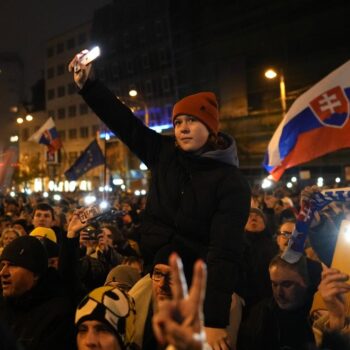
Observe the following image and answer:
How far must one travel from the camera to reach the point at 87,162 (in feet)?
Result: 56.2

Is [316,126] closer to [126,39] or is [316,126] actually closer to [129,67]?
[129,67]

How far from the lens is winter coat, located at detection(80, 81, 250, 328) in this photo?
2438 mm

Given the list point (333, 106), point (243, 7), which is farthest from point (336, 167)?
point (333, 106)

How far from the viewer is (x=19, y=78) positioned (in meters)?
77.9

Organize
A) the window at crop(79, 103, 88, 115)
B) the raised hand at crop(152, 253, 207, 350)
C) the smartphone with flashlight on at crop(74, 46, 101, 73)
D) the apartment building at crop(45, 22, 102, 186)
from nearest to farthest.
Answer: the raised hand at crop(152, 253, 207, 350) → the smartphone with flashlight on at crop(74, 46, 101, 73) → the apartment building at crop(45, 22, 102, 186) → the window at crop(79, 103, 88, 115)

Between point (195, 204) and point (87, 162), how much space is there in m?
14.8

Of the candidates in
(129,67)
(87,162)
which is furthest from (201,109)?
(129,67)

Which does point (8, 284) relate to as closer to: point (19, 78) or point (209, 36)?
point (209, 36)

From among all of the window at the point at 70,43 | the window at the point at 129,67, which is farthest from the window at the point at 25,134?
the window at the point at 129,67

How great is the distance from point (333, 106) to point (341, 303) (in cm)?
446

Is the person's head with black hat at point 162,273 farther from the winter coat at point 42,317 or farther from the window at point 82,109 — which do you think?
the window at point 82,109

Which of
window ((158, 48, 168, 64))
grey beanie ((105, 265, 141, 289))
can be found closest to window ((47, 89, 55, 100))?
window ((158, 48, 168, 64))

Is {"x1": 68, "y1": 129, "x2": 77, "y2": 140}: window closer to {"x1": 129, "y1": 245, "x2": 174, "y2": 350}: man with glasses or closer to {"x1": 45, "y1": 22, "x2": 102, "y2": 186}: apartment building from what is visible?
{"x1": 45, "y1": 22, "x2": 102, "y2": 186}: apartment building

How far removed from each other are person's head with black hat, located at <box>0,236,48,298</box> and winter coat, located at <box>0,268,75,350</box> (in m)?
0.05
